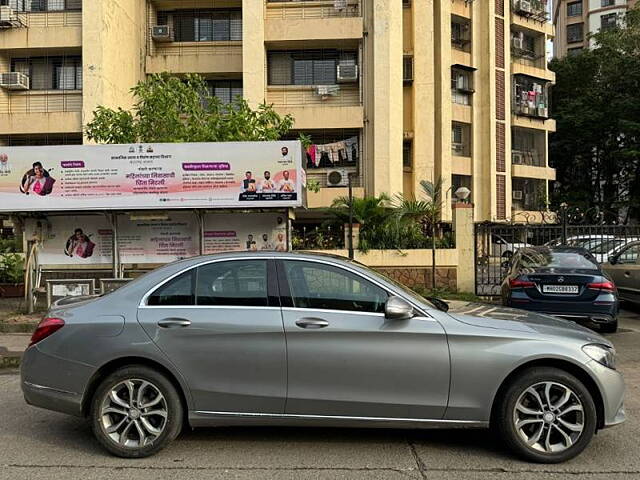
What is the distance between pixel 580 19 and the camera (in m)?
60.7

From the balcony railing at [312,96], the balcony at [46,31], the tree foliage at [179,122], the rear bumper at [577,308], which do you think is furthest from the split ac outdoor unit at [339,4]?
the rear bumper at [577,308]

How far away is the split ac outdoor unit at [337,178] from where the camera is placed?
2192cm

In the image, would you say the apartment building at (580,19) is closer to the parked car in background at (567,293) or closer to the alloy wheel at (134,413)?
the parked car in background at (567,293)

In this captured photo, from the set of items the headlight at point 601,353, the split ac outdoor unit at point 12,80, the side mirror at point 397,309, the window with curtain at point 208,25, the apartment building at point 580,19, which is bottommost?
the headlight at point 601,353

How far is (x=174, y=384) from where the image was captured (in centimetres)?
461

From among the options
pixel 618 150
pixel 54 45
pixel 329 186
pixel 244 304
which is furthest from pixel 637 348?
pixel 618 150

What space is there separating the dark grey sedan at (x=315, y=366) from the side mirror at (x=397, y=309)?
0.01 m

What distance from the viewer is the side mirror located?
14.5ft

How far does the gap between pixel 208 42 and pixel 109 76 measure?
4105 mm

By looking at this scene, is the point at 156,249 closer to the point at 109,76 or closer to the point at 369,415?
the point at 369,415

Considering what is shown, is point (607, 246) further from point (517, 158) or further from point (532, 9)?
point (532, 9)

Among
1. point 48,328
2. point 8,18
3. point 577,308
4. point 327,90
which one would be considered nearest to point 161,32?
point 8,18

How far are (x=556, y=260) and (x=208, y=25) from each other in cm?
1810

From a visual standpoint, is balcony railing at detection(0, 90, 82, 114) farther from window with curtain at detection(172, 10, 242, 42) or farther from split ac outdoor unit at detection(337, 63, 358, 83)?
split ac outdoor unit at detection(337, 63, 358, 83)
